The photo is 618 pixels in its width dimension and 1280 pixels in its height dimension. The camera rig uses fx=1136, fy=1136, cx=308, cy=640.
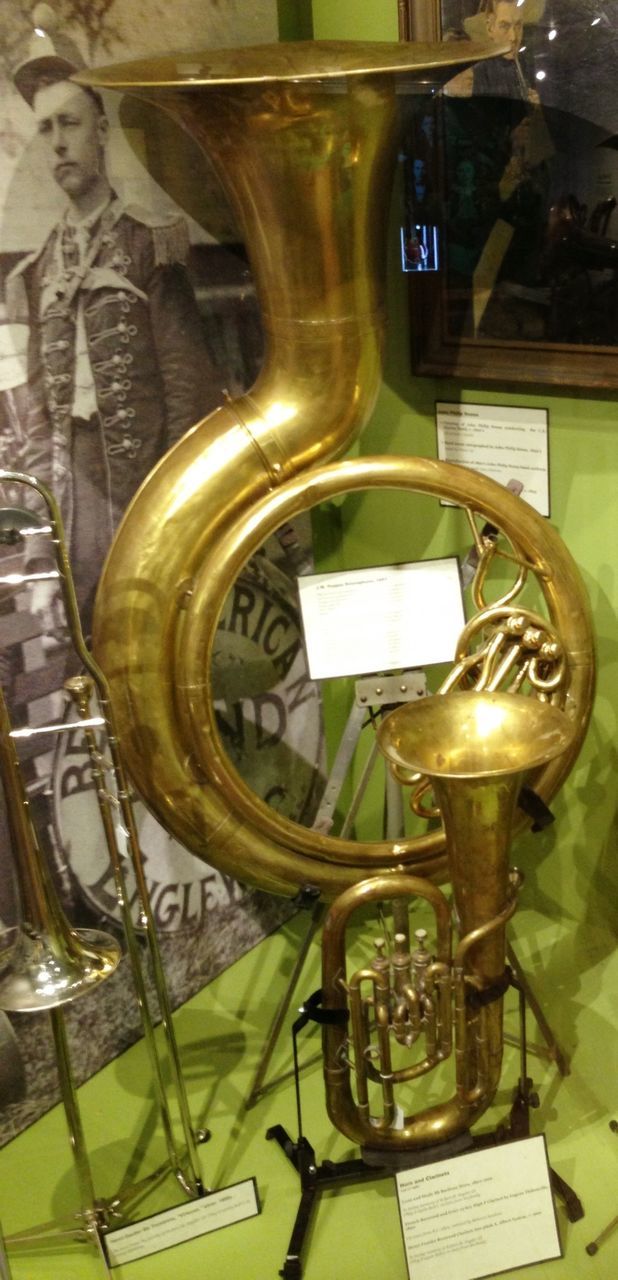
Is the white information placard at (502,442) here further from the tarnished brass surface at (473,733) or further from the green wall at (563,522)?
the tarnished brass surface at (473,733)

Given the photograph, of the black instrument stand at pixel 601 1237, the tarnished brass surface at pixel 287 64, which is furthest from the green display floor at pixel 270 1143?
the tarnished brass surface at pixel 287 64

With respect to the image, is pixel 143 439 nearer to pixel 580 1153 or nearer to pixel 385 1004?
pixel 385 1004

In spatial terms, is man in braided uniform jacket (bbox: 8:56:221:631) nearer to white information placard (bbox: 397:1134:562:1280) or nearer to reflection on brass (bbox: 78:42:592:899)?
reflection on brass (bbox: 78:42:592:899)

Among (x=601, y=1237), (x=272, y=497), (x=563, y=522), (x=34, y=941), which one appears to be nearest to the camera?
(x=34, y=941)

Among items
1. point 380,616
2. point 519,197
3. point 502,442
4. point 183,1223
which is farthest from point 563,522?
point 183,1223

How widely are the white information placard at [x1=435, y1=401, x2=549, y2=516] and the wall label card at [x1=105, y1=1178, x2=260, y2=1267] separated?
1.36 m

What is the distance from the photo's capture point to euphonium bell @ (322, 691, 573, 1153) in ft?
5.56

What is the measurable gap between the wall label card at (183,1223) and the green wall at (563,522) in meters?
0.99

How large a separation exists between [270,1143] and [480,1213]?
0.47 meters

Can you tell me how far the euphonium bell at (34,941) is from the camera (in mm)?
1693

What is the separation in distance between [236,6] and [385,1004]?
72.2 inches

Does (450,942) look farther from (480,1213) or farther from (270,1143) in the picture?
(270,1143)

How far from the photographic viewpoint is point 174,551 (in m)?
2.00

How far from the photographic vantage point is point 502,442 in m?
2.31
